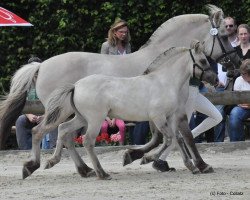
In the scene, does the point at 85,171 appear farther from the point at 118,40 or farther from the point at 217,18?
the point at 217,18

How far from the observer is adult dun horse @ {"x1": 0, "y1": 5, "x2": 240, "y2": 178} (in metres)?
11.2

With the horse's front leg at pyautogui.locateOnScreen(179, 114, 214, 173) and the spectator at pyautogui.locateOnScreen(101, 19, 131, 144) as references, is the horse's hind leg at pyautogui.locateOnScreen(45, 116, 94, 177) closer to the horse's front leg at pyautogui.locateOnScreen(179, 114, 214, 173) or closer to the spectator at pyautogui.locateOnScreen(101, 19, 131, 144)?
the horse's front leg at pyautogui.locateOnScreen(179, 114, 214, 173)

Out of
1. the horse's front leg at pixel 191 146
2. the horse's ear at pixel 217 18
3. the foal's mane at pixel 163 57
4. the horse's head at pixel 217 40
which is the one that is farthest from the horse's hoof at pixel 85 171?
the horse's ear at pixel 217 18

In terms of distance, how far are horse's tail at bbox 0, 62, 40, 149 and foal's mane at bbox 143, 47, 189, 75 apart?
4.35 ft

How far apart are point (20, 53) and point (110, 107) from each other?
624 cm

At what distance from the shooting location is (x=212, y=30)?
11.6 m

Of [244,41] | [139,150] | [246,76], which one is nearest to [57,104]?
[139,150]

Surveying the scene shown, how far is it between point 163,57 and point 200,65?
415 millimetres

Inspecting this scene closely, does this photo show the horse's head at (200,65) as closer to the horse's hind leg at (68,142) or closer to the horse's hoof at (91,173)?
the horse's hind leg at (68,142)

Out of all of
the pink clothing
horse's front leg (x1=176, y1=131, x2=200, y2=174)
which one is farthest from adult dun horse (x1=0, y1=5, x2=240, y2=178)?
the pink clothing

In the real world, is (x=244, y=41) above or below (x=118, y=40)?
below

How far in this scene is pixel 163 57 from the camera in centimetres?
1097

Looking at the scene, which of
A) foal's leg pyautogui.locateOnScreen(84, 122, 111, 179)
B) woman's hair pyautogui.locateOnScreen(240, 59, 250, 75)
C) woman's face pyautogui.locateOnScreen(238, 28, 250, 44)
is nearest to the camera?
foal's leg pyautogui.locateOnScreen(84, 122, 111, 179)

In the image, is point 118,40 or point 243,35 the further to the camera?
point 243,35
